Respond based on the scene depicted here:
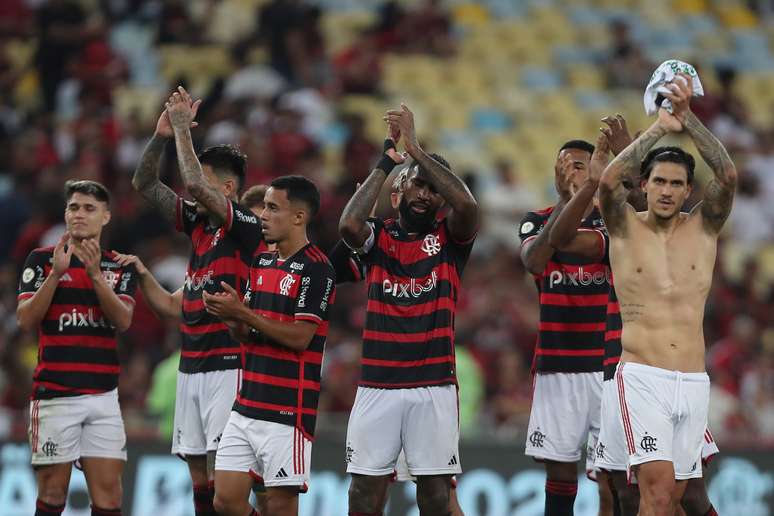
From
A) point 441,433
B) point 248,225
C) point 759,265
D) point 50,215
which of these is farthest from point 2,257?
point 759,265

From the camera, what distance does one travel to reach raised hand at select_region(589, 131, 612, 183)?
328 inches

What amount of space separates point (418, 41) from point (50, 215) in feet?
22.8

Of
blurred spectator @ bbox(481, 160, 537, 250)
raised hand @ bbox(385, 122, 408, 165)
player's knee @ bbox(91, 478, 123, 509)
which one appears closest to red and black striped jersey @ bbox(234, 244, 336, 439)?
raised hand @ bbox(385, 122, 408, 165)

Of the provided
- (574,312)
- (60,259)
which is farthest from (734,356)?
(60,259)

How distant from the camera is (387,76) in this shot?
746 inches

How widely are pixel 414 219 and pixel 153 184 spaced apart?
185 cm

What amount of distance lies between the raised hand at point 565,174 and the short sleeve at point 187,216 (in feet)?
7.89

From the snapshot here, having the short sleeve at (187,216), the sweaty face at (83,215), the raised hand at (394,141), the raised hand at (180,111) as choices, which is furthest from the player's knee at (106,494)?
the raised hand at (394,141)

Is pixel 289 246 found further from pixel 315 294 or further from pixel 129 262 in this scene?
pixel 129 262

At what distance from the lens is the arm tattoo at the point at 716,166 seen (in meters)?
7.98

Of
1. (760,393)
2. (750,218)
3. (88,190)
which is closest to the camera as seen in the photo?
(88,190)

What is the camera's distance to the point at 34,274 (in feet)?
30.4

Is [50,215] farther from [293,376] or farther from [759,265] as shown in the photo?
[759,265]

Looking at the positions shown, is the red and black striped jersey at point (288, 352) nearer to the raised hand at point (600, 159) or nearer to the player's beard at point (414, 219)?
the player's beard at point (414, 219)
